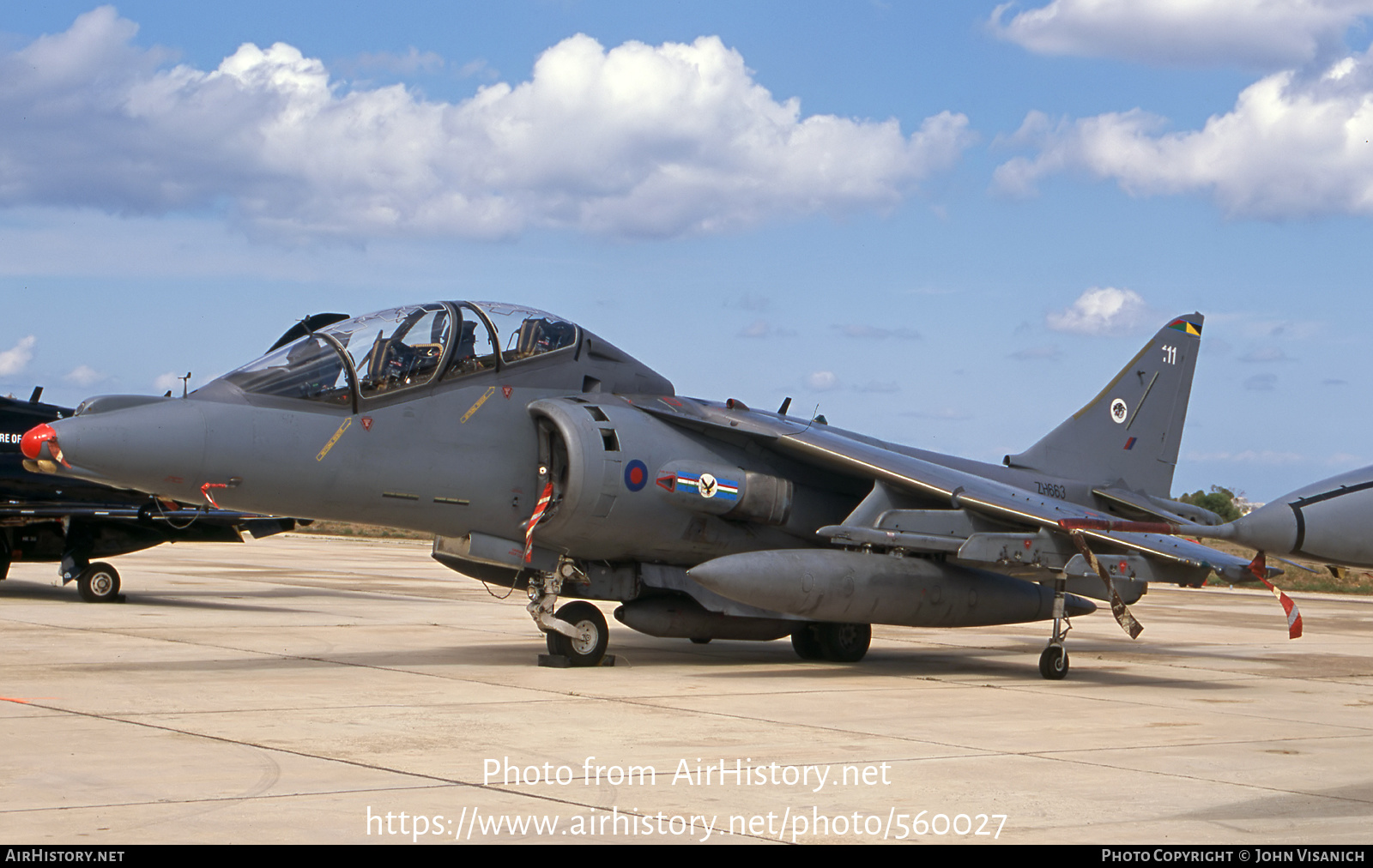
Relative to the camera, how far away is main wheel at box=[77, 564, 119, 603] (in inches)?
720

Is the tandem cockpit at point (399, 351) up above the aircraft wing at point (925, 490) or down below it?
above

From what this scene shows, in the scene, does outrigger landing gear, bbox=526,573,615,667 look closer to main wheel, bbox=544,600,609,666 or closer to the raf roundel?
main wheel, bbox=544,600,609,666

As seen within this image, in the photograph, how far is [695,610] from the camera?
12508mm

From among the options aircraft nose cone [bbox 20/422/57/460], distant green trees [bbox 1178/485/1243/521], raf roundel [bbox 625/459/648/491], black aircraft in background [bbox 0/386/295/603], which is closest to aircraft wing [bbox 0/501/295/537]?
black aircraft in background [bbox 0/386/295/603]

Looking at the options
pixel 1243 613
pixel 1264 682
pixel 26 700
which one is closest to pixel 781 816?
pixel 26 700

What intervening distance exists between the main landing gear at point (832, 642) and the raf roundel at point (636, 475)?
9.04 ft

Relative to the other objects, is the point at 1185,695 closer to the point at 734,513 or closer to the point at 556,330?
the point at 734,513

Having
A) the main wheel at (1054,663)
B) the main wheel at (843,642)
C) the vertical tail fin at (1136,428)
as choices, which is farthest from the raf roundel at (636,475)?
the vertical tail fin at (1136,428)

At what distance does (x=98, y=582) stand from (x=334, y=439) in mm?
9656

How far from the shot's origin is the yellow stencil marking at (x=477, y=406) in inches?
437

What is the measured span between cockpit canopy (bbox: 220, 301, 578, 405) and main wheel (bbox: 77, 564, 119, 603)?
366 inches

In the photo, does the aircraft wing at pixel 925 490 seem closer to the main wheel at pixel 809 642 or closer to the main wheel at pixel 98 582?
the main wheel at pixel 809 642

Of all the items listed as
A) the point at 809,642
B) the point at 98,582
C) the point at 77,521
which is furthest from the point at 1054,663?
the point at 77,521

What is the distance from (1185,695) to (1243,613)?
45.2 ft
